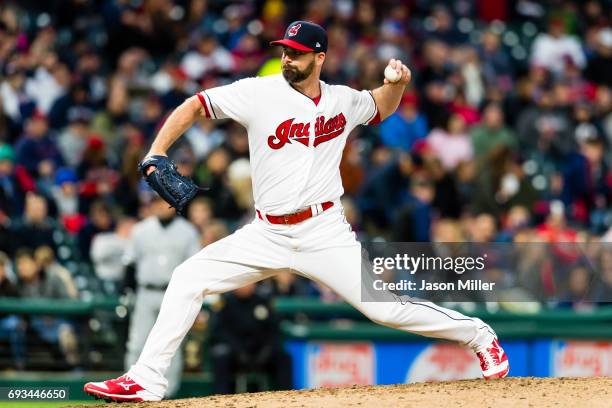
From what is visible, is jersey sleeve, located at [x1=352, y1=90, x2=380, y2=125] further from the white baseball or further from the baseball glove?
the baseball glove

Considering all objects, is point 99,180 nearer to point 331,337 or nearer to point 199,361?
point 199,361

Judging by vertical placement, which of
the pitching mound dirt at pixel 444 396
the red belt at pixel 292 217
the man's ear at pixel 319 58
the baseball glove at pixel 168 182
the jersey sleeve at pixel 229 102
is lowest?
the pitching mound dirt at pixel 444 396

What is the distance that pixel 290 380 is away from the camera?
10.1 metres

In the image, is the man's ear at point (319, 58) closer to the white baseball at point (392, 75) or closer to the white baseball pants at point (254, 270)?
the white baseball at point (392, 75)

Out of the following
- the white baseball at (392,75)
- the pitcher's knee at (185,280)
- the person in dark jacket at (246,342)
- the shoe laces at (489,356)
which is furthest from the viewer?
the person in dark jacket at (246,342)

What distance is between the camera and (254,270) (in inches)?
264

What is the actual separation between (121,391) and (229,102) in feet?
5.19

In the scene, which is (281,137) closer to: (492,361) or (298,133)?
(298,133)

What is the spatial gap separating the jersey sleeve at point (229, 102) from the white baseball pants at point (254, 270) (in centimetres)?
59

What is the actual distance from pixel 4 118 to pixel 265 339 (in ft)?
13.5

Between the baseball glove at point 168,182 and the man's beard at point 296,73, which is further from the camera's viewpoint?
the man's beard at point 296,73

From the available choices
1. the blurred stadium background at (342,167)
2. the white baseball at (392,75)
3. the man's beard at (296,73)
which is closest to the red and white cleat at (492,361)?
the white baseball at (392,75)

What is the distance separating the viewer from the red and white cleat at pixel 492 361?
7.09 m

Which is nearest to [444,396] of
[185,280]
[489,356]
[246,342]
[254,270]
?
[489,356]
